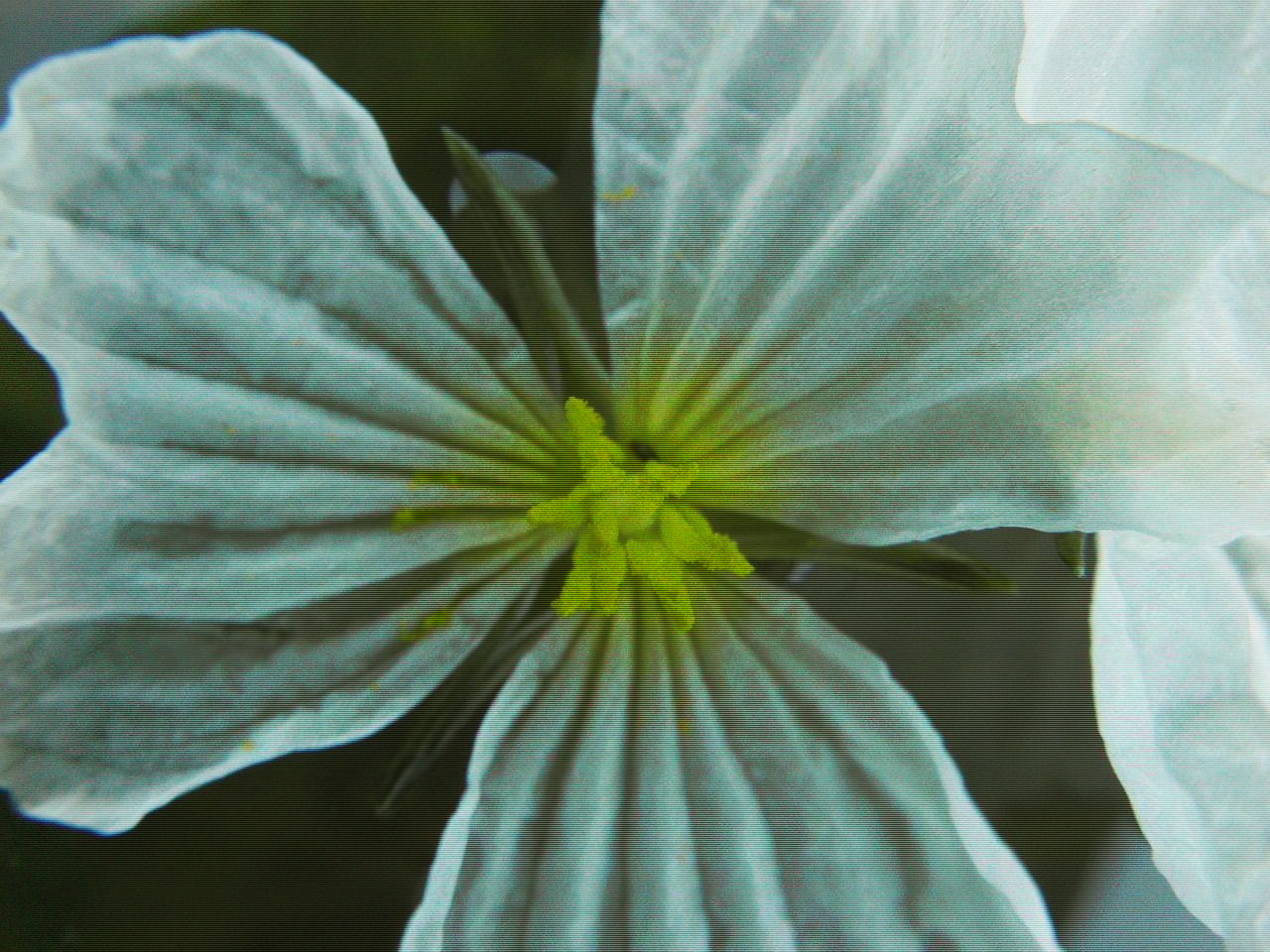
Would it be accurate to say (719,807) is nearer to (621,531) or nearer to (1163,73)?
(621,531)

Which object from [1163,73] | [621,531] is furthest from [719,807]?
[1163,73]

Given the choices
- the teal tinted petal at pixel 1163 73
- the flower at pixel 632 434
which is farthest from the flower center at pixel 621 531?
the teal tinted petal at pixel 1163 73

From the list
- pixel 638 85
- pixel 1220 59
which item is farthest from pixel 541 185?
pixel 1220 59

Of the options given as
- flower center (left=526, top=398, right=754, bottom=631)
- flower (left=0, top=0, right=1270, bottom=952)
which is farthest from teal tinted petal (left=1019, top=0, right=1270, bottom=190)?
flower center (left=526, top=398, right=754, bottom=631)

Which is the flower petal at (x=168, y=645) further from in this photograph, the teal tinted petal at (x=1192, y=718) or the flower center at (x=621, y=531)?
the teal tinted petal at (x=1192, y=718)

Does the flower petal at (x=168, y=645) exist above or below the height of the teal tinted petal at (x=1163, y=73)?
below

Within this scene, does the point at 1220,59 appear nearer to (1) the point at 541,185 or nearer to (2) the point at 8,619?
(1) the point at 541,185
